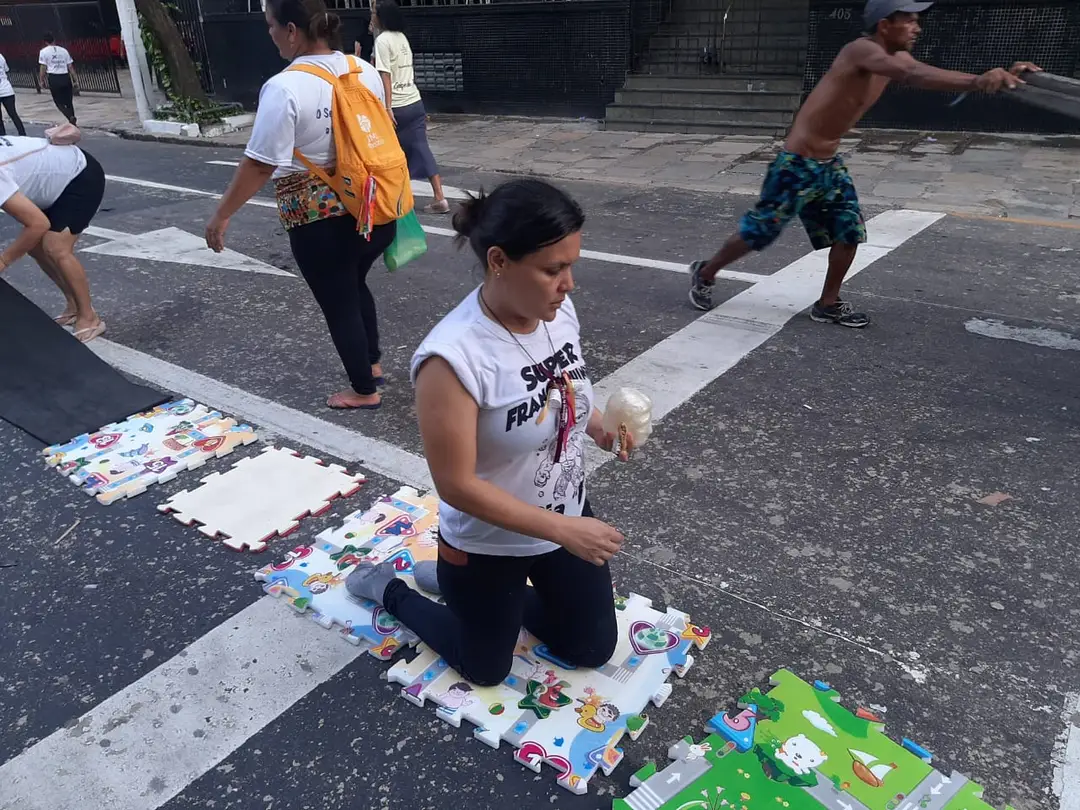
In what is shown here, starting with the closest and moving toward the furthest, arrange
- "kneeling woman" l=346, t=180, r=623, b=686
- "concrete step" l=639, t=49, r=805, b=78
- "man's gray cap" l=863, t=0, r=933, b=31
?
1. "kneeling woman" l=346, t=180, r=623, b=686
2. "man's gray cap" l=863, t=0, r=933, b=31
3. "concrete step" l=639, t=49, r=805, b=78

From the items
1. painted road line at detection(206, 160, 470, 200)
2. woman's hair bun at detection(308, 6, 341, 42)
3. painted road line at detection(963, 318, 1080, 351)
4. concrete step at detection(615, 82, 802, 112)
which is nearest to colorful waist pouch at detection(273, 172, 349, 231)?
woman's hair bun at detection(308, 6, 341, 42)

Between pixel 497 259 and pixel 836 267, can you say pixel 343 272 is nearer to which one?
pixel 497 259

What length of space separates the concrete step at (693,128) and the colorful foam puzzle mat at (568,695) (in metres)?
10.3

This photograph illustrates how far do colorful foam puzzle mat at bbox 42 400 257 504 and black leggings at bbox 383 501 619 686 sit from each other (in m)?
1.78

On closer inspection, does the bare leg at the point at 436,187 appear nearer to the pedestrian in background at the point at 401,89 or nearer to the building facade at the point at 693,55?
the pedestrian in background at the point at 401,89

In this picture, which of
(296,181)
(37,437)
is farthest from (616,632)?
(37,437)

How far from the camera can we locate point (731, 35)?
13062 mm

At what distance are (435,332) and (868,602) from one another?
5.91ft

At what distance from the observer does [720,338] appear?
5.12 meters

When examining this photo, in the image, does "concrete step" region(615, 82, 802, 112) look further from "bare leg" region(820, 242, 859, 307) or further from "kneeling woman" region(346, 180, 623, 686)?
"kneeling woman" region(346, 180, 623, 686)

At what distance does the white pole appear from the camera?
15.4 metres

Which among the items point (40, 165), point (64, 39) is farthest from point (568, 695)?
point (64, 39)

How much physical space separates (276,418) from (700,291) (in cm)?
279

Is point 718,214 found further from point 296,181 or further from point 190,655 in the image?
point 190,655
